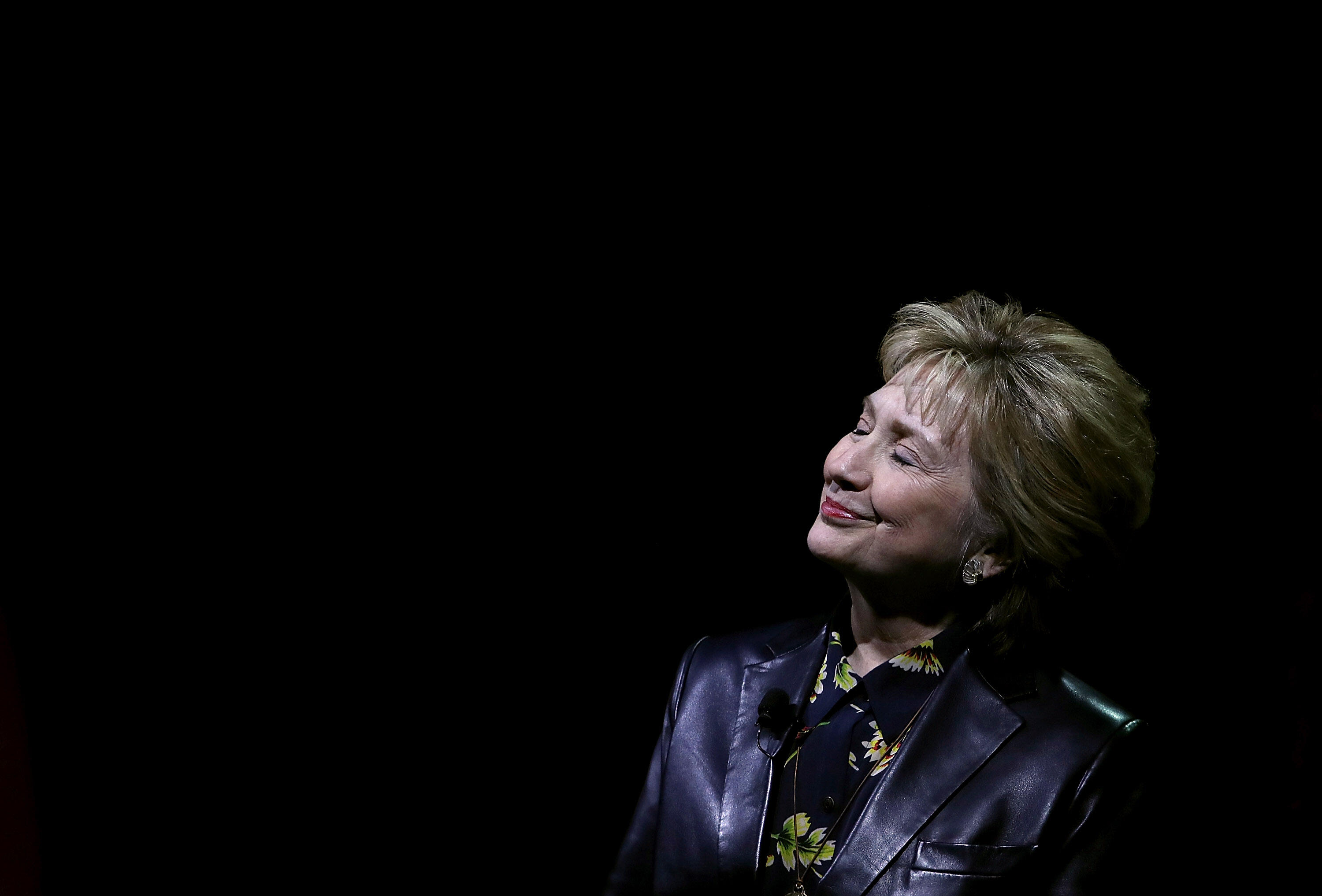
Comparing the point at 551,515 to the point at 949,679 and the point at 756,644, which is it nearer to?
the point at 756,644

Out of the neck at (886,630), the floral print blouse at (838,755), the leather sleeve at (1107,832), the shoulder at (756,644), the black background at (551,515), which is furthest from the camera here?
the black background at (551,515)

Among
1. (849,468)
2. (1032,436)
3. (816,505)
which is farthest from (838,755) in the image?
(816,505)

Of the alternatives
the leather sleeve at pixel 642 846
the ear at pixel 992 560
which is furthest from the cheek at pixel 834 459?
the leather sleeve at pixel 642 846

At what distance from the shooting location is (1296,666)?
76.5 inches

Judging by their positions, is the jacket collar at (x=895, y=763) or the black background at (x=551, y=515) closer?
the jacket collar at (x=895, y=763)

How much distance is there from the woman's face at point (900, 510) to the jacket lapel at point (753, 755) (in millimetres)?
209

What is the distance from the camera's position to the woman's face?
157cm

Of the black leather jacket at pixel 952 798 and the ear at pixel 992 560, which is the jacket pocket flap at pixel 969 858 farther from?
the ear at pixel 992 560

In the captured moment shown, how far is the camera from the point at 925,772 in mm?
1520

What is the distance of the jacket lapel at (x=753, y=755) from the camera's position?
158 cm

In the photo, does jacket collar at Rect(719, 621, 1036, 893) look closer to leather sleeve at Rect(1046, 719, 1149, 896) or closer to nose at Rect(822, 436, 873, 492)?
leather sleeve at Rect(1046, 719, 1149, 896)

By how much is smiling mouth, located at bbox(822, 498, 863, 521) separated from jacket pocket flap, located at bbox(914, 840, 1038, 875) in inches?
19.9

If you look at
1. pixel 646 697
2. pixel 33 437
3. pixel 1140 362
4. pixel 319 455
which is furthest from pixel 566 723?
pixel 1140 362

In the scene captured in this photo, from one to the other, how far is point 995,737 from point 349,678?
53.1 inches
